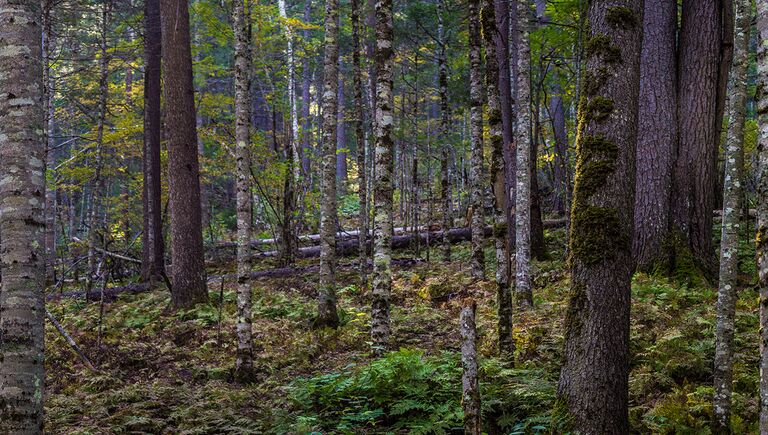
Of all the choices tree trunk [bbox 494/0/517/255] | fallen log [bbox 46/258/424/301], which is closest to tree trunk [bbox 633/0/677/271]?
tree trunk [bbox 494/0/517/255]

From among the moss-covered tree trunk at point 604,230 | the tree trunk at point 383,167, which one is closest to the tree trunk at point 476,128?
the tree trunk at point 383,167

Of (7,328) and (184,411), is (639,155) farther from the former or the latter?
(7,328)

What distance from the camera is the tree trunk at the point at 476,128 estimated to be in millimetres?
10906

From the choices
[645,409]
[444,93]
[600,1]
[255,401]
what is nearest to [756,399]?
[645,409]

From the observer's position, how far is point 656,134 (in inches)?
420

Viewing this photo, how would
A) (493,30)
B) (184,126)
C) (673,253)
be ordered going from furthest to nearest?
1. (184,126)
2. (673,253)
3. (493,30)

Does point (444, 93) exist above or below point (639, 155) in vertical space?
above

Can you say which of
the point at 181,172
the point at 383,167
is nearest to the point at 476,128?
the point at 383,167

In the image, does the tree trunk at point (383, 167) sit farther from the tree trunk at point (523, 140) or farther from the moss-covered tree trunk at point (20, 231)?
the moss-covered tree trunk at point (20, 231)

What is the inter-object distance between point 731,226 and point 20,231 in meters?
5.81

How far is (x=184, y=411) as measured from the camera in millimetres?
6312

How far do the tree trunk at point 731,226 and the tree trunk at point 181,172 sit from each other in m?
10.1

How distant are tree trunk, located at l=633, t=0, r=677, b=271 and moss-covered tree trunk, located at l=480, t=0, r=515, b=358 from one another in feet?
13.9

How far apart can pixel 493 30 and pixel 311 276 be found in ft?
30.1
